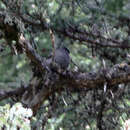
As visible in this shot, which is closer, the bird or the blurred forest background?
A: the blurred forest background

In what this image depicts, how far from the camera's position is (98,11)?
13.0ft

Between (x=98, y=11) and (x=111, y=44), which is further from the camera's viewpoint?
(x=111, y=44)

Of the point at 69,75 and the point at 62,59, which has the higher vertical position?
the point at 69,75

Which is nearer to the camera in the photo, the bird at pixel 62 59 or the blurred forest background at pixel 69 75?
the blurred forest background at pixel 69 75

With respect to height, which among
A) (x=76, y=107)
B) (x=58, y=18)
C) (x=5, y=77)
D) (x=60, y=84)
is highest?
(x=58, y=18)

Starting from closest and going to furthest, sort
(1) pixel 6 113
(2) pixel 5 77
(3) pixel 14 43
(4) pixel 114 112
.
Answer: (1) pixel 6 113 < (3) pixel 14 43 < (4) pixel 114 112 < (2) pixel 5 77

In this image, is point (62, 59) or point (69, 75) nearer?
point (69, 75)

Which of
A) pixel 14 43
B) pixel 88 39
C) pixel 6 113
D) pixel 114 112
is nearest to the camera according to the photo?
Result: pixel 6 113

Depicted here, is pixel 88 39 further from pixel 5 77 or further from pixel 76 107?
pixel 5 77

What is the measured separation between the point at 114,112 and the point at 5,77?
454 cm

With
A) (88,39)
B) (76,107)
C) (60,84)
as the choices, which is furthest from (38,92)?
(88,39)

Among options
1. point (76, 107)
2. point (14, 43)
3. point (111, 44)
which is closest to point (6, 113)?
point (14, 43)

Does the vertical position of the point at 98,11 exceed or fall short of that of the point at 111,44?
it exceeds it

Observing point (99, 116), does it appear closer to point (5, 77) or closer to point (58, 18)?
point (58, 18)
